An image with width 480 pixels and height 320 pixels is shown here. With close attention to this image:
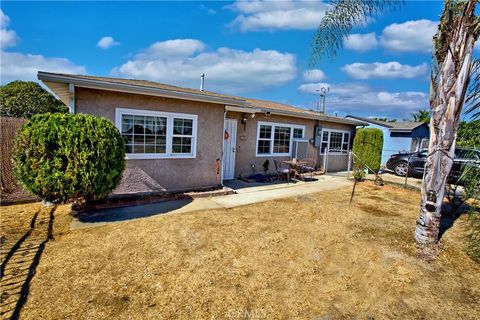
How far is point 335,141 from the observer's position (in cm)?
1512

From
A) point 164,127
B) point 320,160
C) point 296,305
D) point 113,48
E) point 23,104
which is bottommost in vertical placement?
point 296,305

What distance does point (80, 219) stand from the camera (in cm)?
556

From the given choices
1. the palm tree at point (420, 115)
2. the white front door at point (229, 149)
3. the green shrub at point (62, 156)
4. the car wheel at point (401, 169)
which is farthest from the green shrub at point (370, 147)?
the palm tree at point (420, 115)

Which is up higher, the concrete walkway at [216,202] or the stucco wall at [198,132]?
the stucco wall at [198,132]

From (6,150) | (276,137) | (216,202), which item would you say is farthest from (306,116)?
(6,150)

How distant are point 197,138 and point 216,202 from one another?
2.14 meters

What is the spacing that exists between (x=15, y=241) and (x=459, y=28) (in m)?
8.55

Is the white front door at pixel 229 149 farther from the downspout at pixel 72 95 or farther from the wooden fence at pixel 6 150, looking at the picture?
the wooden fence at pixel 6 150

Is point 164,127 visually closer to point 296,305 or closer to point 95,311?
point 95,311

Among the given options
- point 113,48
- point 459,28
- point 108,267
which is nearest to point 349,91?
point 459,28

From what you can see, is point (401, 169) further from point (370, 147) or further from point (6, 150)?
point (6, 150)

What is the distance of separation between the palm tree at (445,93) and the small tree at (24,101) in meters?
23.5

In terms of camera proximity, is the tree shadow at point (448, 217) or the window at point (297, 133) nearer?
the tree shadow at point (448, 217)

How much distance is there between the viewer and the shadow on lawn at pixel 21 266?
286cm
